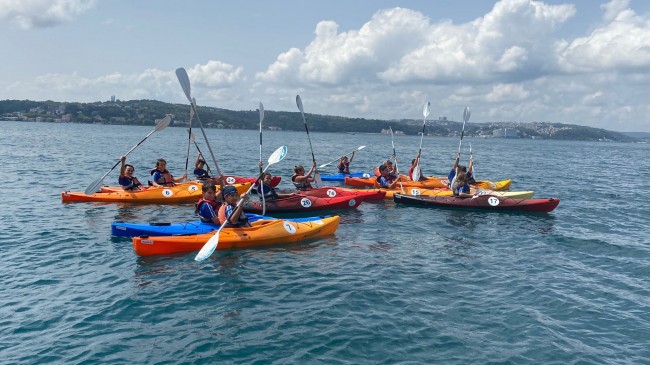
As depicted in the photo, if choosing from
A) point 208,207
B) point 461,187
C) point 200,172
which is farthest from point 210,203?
point 461,187

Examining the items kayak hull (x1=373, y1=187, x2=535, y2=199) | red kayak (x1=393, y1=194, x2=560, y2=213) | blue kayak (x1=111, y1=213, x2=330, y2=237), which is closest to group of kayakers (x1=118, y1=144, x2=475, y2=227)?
blue kayak (x1=111, y1=213, x2=330, y2=237)

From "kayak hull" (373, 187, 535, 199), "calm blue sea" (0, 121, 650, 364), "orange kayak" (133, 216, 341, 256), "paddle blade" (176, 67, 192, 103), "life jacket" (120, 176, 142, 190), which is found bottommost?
"calm blue sea" (0, 121, 650, 364)

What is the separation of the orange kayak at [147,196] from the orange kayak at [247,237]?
7.11m

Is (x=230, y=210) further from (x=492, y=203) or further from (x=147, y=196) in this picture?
(x=492, y=203)

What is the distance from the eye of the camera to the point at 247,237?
12375 mm

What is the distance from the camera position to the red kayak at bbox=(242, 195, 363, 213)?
16833 mm

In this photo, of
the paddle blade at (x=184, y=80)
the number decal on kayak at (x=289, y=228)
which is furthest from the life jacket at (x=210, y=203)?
the paddle blade at (x=184, y=80)

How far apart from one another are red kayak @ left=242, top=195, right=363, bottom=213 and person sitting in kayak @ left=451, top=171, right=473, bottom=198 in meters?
4.09

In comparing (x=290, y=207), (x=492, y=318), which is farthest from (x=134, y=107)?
(x=492, y=318)

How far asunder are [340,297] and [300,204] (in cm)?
814

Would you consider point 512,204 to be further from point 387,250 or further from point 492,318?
point 492,318

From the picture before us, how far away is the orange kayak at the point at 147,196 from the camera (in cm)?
1823

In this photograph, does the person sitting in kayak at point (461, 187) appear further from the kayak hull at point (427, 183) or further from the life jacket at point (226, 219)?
the life jacket at point (226, 219)

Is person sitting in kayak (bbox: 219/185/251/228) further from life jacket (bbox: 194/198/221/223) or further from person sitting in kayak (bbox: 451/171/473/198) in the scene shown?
person sitting in kayak (bbox: 451/171/473/198)
